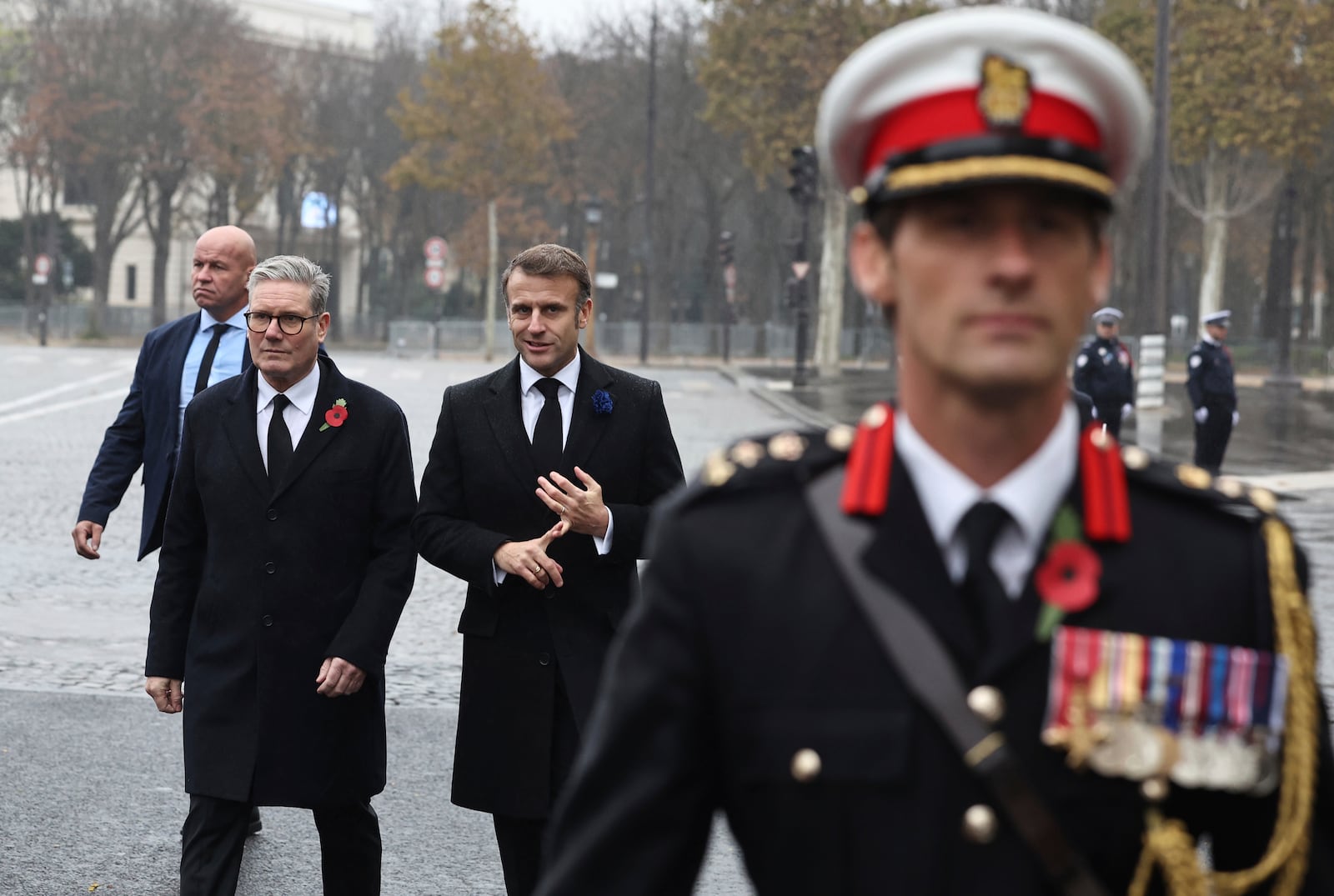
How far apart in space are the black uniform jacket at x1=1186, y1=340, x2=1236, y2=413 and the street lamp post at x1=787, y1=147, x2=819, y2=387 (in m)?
14.8

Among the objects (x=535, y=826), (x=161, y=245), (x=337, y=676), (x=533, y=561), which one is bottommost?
(x=535, y=826)

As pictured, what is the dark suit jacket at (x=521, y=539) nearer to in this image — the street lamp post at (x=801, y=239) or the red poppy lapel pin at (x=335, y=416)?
the red poppy lapel pin at (x=335, y=416)

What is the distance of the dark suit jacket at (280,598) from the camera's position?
5.13 m

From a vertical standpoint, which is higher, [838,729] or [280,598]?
[838,729]

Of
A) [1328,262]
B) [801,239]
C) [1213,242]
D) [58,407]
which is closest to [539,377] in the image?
[58,407]

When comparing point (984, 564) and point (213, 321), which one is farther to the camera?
point (213, 321)

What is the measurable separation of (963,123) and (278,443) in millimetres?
3576

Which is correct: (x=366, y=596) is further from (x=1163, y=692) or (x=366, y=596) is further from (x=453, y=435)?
(x=1163, y=692)

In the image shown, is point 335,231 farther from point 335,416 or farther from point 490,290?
point 335,416

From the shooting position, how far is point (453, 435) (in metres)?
5.16

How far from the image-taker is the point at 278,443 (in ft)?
17.3

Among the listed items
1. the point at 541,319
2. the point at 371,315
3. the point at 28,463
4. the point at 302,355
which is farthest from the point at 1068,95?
the point at 371,315

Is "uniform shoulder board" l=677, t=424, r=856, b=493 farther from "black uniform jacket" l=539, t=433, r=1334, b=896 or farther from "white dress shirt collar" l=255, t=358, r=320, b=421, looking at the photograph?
"white dress shirt collar" l=255, t=358, r=320, b=421

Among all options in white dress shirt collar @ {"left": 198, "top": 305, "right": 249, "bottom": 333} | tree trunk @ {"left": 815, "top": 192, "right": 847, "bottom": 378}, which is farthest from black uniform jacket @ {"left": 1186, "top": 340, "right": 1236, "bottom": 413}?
tree trunk @ {"left": 815, "top": 192, "right": 847, "bottom": 378}
